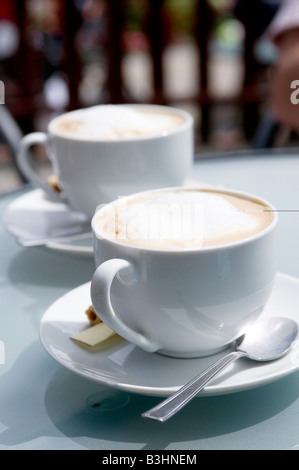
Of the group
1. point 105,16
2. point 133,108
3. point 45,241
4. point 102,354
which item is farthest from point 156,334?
point 105,16

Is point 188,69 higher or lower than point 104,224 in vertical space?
lower

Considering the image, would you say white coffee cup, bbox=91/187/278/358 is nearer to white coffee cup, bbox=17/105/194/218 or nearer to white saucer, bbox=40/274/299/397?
white saucer, bbox=40/274/299/397

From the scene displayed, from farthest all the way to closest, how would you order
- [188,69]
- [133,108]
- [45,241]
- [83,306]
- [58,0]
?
[188,69] < [58,0] < [133,108] < [45,241] < [83,306]

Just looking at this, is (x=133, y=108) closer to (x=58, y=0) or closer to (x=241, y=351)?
(x=241, y=351)

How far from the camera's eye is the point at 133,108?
88cm

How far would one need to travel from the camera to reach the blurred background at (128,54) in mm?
2357

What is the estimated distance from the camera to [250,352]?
0.47 m

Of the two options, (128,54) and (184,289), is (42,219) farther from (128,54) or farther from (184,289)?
(128,54)

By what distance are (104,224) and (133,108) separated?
0.41 metres

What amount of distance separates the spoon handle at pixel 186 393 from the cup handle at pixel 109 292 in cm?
5

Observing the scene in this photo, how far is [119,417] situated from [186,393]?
2.3 inches

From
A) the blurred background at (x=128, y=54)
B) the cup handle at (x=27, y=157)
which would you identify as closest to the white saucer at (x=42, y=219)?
the cup handle at (x=27, y=157)

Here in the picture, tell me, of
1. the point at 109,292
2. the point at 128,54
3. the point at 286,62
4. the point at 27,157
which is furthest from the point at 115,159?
the point at 128,54

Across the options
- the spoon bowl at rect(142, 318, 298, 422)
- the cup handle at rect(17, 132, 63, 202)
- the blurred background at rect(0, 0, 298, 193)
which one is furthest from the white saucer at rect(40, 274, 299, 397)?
the blurred background at rect(0, 0, 298, 193)
